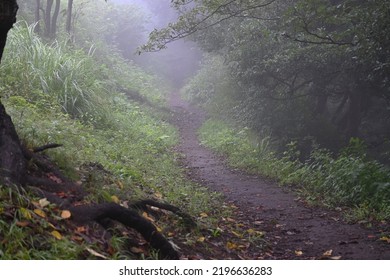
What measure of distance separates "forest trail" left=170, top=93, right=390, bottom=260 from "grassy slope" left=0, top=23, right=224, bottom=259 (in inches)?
25.0

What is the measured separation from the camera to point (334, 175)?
8195 millimetres

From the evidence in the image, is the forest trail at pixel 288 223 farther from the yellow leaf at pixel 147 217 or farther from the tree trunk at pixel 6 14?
the tree trunk at pixel 6 14

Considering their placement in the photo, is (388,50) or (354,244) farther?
(388,50)

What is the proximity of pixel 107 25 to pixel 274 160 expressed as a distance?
16.4 m

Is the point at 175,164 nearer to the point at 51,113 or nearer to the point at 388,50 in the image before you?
the point at 51,113

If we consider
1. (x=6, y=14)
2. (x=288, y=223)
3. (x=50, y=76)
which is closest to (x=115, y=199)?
(x=6, y=14)

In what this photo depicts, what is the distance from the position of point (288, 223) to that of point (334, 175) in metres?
2.29

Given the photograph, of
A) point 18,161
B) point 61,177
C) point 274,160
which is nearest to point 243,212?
point 61,177

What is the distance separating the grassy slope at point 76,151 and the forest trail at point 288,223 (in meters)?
0.63

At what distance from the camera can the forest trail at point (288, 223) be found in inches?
195

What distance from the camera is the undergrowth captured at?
22.7 ft

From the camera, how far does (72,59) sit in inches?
455

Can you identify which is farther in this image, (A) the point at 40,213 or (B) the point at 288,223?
(B) the point at 288,223

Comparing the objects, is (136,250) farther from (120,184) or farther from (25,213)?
(120,184)
